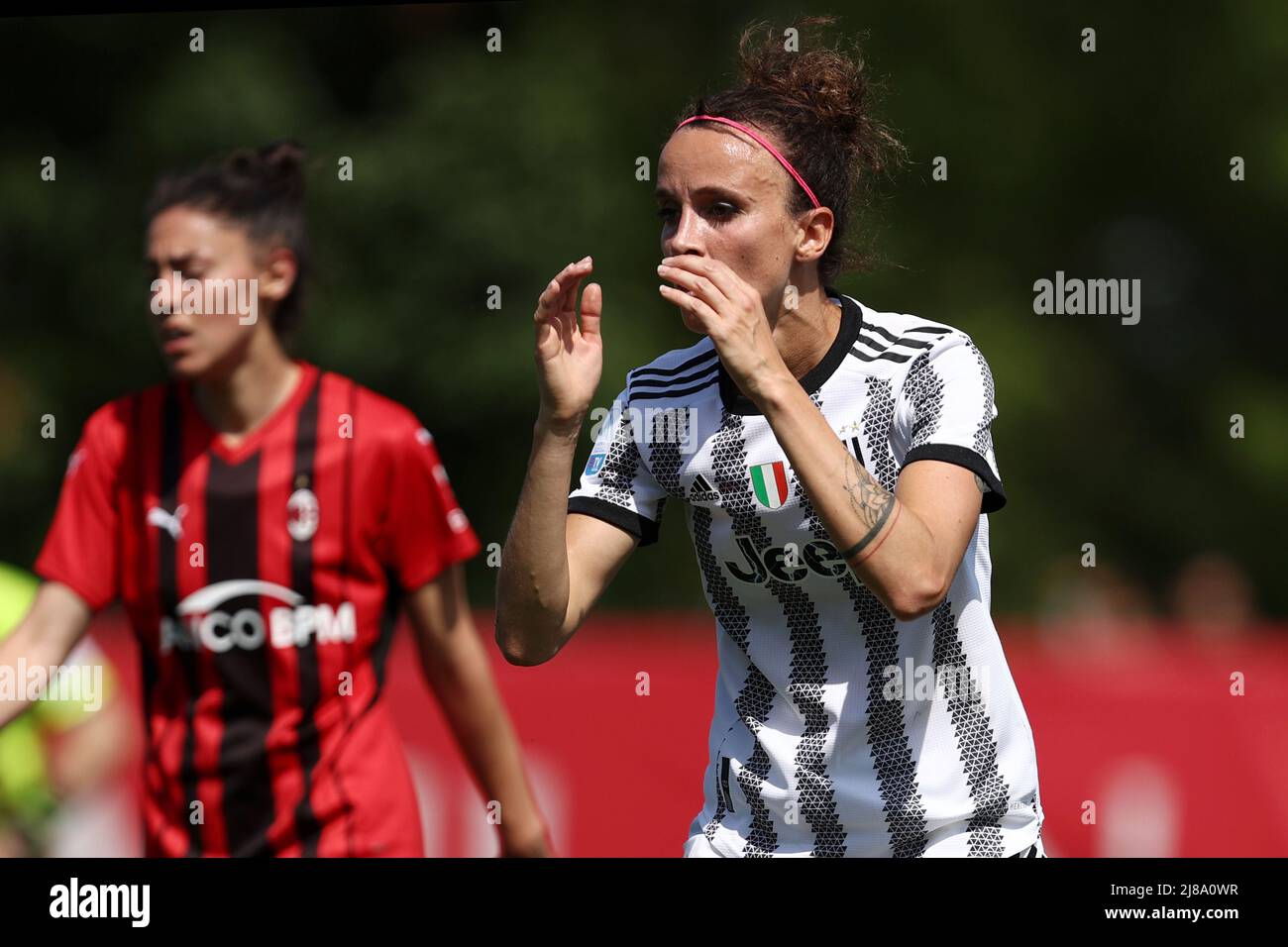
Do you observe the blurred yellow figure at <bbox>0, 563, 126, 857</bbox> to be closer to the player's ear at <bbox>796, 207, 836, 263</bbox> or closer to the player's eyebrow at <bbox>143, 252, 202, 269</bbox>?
the player's eyebrow at <bbox>143, 252, 202, 269</bbox>

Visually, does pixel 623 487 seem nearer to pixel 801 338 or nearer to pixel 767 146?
pixel 801 338

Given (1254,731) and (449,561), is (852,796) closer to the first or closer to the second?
(449,561)

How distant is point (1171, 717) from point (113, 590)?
3579 mm

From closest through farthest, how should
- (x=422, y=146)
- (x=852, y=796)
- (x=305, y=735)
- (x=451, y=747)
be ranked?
(x=852, y=796) → (x=305, y=735) → (x=451, y=747) → (x=422, y=146)

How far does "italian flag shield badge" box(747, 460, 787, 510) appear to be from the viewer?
10.4 feet

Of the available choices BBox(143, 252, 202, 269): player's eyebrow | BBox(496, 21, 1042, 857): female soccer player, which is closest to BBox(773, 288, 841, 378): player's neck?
BBox(496, 21, 1042, 857): female soccer player

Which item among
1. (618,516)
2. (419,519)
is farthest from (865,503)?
(419,519)

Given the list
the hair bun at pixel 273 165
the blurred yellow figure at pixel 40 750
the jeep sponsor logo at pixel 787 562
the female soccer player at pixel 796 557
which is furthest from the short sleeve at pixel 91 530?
the jeep sponsor logo at pixel 787 562

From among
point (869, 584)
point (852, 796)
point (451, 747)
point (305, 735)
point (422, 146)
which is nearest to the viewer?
point (869, 584)

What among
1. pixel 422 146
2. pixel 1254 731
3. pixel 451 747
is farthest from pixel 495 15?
pixel 1254 731

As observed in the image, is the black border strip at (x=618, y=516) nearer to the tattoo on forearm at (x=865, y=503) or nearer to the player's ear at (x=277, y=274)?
the tattoo on forearm at (x=865, y=503)

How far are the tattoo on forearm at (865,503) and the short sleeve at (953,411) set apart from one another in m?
0.17

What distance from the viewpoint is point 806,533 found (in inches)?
124

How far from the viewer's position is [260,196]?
13.9 feet
